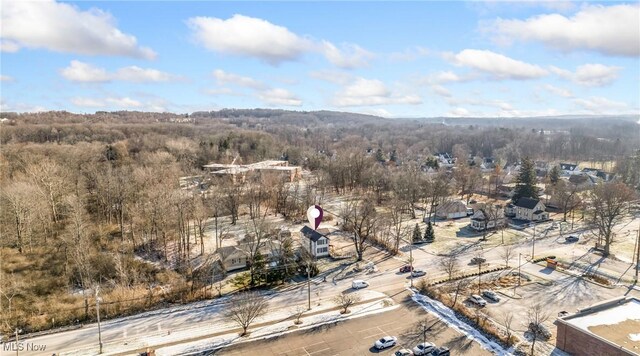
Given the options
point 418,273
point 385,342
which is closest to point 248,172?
point 418,273

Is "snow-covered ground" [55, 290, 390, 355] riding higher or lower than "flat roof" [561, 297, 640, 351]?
lower

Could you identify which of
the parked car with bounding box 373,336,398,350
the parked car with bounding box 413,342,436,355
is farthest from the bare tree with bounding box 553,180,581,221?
the parked car with bounding box 373,336,398,350

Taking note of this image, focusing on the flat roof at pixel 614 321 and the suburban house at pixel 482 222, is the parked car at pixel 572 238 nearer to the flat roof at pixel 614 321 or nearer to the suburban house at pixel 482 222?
the suburban house at pixel 482 222

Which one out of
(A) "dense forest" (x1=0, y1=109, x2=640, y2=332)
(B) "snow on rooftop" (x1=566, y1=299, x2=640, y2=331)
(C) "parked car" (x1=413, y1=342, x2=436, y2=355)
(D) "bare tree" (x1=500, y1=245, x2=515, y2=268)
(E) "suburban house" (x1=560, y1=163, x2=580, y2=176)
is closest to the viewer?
(C) "parked car" (x1=413, y1=342, x2=436, y2=355)

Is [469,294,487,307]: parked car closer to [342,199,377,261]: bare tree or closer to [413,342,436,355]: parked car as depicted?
[413,342,436,355]: parked car

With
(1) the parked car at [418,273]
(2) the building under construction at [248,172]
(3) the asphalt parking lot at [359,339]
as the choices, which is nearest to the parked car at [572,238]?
(1) the parked car at [418,273]

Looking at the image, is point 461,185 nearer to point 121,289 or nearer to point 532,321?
point 532,321

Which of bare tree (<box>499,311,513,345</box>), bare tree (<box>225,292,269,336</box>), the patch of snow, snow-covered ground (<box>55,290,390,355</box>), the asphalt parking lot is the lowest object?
snow-covered ground (<box>55,290,390,355</box>)
